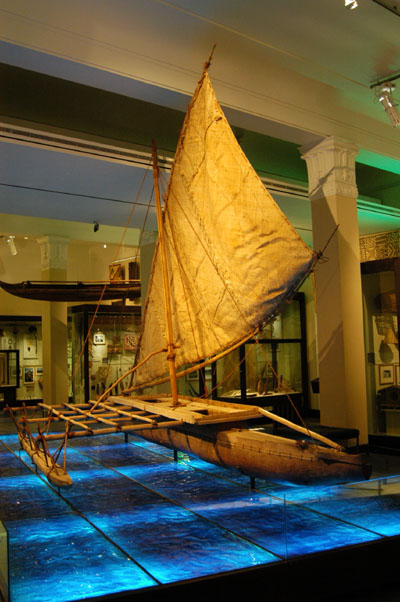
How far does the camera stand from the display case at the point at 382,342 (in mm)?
6867

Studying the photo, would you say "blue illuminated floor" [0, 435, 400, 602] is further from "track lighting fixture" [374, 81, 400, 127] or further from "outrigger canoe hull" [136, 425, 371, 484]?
"track lighting fixture" [374, 81, 400, 127]

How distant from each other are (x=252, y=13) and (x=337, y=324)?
3316 mm

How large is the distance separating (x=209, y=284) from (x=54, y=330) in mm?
6595

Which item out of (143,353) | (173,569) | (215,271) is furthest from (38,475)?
(173,569)

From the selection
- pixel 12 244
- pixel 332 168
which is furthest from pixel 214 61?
pixel 12 244

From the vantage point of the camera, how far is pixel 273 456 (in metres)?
3.71

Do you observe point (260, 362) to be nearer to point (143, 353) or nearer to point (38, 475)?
point (143, 353)

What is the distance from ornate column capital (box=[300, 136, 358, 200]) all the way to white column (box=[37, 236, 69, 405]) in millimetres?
5865

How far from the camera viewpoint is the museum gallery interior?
289 cm

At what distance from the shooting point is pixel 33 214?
8.31 meters

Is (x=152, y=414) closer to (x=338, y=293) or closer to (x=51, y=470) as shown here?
(x=51, y=470)

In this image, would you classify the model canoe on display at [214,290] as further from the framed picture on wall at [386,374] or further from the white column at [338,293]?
the framed picture on wall at [386,374]

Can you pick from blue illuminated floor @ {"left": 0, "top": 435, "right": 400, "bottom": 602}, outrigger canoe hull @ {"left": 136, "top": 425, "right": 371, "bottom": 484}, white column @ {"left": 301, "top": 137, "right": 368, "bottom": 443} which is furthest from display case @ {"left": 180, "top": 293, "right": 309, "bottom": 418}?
blue illuminated floor @ {"left": 0, "top": 435, "right": 400, "bottom": 602}

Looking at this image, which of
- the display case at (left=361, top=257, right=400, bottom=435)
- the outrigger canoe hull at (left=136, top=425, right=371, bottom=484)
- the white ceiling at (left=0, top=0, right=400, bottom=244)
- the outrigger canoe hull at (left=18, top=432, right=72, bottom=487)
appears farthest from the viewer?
the display case at (left=361, top=257, right=400, bottom=435)
